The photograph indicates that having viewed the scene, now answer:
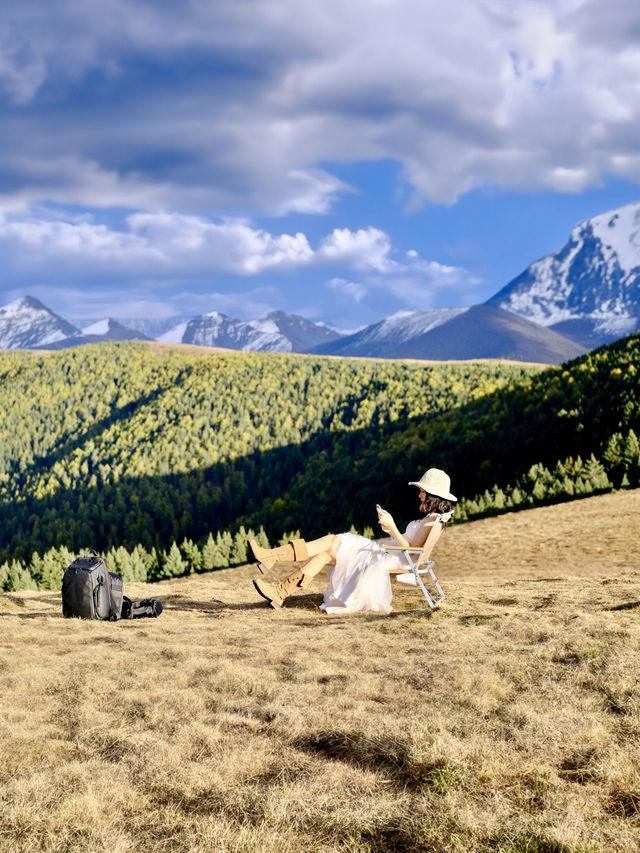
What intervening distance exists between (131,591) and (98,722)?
10.9 m

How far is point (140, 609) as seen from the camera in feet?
38.3

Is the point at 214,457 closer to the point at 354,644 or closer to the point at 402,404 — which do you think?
the point at 402,404

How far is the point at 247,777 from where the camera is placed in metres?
4.61

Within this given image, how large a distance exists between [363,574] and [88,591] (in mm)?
4626

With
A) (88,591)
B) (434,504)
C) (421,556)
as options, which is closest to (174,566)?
(88,591)

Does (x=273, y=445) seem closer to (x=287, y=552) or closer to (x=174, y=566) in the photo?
(x=174, y=566)

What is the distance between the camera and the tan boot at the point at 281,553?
10016 millimetres

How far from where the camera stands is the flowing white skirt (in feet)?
34.6

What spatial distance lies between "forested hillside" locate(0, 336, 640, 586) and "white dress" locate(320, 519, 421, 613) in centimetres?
2291

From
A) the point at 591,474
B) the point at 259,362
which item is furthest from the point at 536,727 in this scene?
the point at 259,362

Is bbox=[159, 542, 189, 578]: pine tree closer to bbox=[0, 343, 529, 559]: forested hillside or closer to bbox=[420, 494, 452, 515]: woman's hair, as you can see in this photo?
bbox=[0, 343, 529, 559]: forested hillside

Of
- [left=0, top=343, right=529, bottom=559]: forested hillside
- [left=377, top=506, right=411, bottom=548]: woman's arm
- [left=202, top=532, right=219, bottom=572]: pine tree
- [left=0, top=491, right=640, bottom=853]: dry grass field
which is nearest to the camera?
[left=0, top=491, right=640, bottom=853]: dry grass field

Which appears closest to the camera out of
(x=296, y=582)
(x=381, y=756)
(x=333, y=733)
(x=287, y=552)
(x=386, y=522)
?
(x=381, y=756)

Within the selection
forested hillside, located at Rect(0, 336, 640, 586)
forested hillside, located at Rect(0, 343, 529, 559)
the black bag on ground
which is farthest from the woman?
forested hillside, located at Rect(0, 343, 529, 559)
